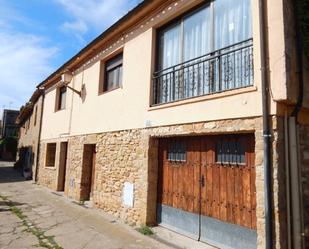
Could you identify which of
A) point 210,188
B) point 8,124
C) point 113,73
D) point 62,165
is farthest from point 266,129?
point 8,124

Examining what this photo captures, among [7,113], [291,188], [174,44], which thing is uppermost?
[7,113]

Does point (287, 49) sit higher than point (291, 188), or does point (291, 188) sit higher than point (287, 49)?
point (287, 49)

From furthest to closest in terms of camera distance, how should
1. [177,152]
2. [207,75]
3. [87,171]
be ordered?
1. [87,171]
2. [177,152]
3. [207,75]

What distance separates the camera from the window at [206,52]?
574cm

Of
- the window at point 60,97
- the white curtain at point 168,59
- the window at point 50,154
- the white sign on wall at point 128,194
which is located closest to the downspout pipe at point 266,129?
the white curtain at point 168,59

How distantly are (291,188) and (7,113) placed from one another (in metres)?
50.9

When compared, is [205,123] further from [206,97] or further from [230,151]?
[230,151]

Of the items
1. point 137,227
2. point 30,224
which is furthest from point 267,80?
point 30,224

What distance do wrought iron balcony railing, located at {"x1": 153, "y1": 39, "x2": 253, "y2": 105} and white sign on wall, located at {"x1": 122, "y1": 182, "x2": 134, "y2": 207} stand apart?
2.23m

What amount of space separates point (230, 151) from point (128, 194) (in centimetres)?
326

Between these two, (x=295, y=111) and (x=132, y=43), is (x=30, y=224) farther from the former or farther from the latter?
(x=295, y=111)

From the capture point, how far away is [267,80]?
492 centimetres

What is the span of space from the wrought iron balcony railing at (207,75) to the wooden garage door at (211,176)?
100 centimetres

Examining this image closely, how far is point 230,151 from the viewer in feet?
18.6
